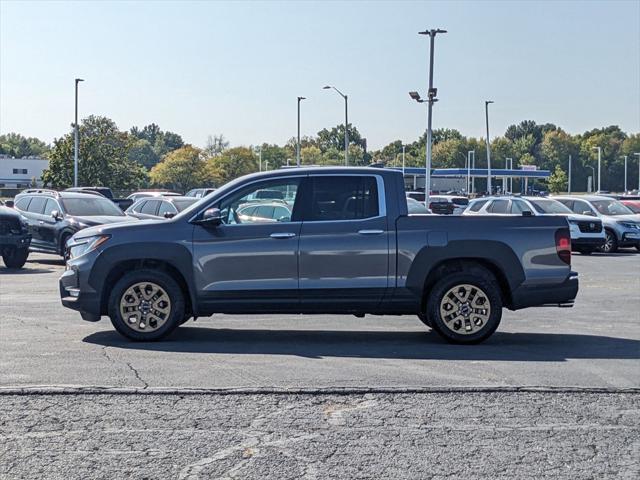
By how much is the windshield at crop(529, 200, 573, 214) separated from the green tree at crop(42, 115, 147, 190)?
173 feet

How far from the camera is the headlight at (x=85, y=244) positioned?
1041 cm

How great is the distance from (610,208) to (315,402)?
79.4ft

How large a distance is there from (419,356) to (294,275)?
5.38 ft

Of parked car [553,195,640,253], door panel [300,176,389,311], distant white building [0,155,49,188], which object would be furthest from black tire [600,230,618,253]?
distant white building [0,155,49,188]

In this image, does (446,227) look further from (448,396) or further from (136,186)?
(136,186)

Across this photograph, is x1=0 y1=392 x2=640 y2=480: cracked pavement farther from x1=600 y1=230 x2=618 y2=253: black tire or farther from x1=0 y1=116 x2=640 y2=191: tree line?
x1=0 y1=116 x2=640 y2=191: tree line

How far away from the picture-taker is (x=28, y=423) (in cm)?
662

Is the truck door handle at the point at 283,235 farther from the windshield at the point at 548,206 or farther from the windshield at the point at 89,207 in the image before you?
the windshield at the point at 548,206

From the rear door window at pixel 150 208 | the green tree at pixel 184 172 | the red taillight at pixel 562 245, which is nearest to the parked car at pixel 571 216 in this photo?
the rear door window at pixel 150 208

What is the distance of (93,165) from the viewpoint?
75562mm

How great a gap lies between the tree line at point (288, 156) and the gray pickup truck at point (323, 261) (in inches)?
1535

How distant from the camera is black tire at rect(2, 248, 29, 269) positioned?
2045cm

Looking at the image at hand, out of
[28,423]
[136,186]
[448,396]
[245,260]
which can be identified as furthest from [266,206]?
[136,186]

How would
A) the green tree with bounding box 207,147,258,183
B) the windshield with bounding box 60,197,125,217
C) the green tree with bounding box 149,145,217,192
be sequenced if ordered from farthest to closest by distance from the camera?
1. the green tree with bounding box 207,147,258,183
2. the green tree with bounding box 149,145,217,192
3. the windshield with bounding box 60,197,125,217
